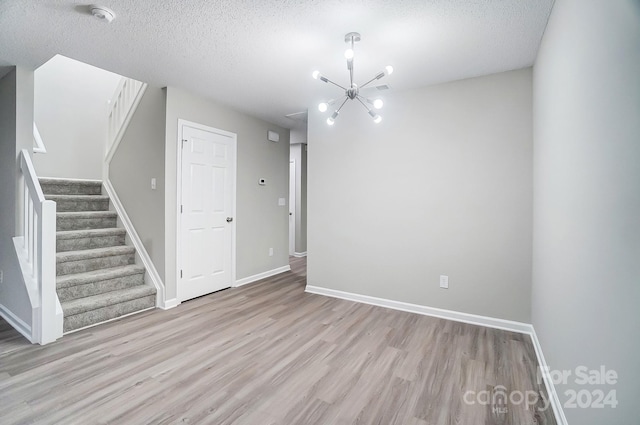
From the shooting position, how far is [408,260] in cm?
335

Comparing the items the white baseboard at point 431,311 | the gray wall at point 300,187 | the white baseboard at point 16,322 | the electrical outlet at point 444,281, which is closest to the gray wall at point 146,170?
the white baseboard at point 16,322

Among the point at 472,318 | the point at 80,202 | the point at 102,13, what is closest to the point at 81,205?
the point at 80,202

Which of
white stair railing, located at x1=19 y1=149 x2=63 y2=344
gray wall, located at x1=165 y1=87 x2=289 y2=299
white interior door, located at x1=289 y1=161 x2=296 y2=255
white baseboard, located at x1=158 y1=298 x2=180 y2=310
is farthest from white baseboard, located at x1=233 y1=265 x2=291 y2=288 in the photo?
white stair railing, located at x1=19 y1=149 x2=63 y2=344

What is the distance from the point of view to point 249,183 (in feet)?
14.7

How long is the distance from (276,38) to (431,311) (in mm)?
3072

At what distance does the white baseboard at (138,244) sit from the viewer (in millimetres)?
3416

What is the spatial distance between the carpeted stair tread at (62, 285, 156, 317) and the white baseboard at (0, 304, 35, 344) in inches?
11.4

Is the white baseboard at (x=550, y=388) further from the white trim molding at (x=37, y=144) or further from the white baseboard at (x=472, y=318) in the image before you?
the white trim molding at (x=37, y=144)

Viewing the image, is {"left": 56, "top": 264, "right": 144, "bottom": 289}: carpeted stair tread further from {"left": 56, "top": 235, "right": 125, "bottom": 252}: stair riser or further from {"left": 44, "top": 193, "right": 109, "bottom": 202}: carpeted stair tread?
{"left": 44, "top": 193, "right": 109, "bottom": 202}: carpeted stair tread

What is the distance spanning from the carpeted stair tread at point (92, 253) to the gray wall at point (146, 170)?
23cm

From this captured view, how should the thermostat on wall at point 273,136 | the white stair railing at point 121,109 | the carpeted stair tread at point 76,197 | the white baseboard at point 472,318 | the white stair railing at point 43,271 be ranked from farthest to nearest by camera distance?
the thermostat on wall at point 273,136 < the white stair railing at point 121,109 < the carpeted stair tread at point 76,197 < the white stair railing at point 43,271 < the white baseboard at point 472,318

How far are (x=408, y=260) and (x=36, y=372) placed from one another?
10.9ft

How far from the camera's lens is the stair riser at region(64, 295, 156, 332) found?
2.76 meters

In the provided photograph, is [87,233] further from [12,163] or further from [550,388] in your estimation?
[550,388]
